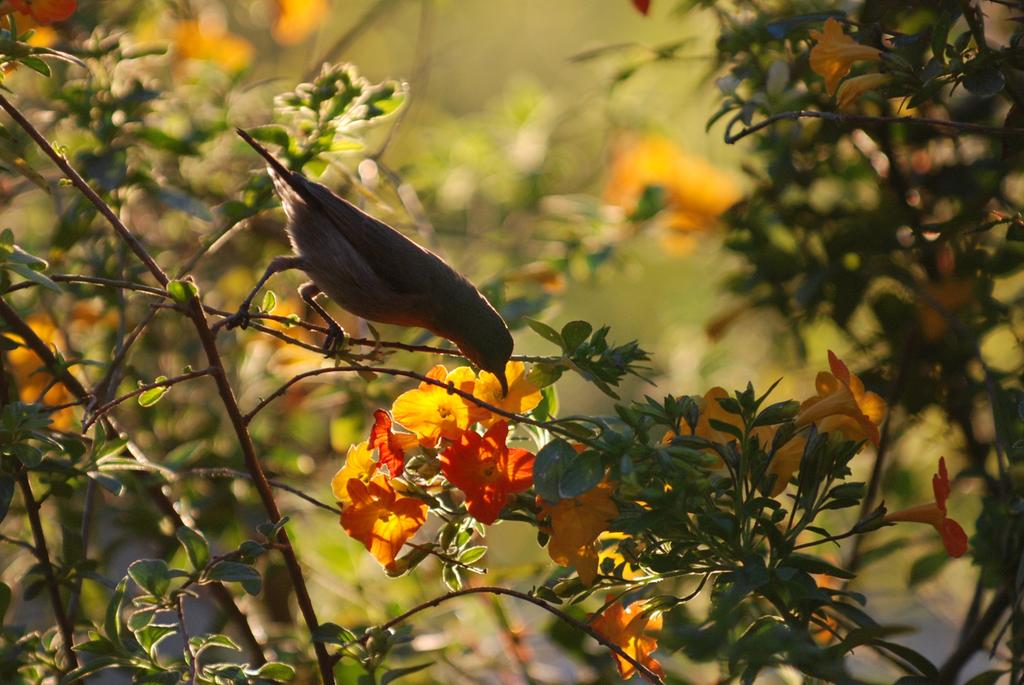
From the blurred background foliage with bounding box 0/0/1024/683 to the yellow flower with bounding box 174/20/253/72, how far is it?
0.01m

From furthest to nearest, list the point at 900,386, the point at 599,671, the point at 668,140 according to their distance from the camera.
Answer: the point at 668,140, the point at 900,386, the point at 599,671

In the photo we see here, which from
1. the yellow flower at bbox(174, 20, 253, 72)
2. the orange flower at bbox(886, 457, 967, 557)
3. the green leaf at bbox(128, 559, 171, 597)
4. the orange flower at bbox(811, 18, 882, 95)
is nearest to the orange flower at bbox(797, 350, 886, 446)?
the orange flower at bbox(886, 457, 967, 557)

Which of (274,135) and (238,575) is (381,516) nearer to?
(238,575)

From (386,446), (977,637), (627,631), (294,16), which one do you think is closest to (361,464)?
(386,446)

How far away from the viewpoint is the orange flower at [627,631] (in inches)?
48.1

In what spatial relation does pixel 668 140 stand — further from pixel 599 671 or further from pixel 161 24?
pixel 599 671

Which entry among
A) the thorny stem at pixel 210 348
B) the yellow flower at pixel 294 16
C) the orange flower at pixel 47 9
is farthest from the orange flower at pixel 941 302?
the yellow flower at pixel 294 16

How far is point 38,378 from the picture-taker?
5.54ft

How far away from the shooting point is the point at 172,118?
6.99 feet

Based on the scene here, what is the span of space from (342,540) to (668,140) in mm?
1609

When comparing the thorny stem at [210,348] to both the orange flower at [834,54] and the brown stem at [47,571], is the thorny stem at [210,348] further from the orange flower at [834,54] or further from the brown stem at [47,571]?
the orange flower at [834,54]

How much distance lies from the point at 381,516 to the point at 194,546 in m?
Answer: 0.22

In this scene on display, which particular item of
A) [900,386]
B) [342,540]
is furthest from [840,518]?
[342,540]

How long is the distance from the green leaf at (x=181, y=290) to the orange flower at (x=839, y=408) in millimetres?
694
